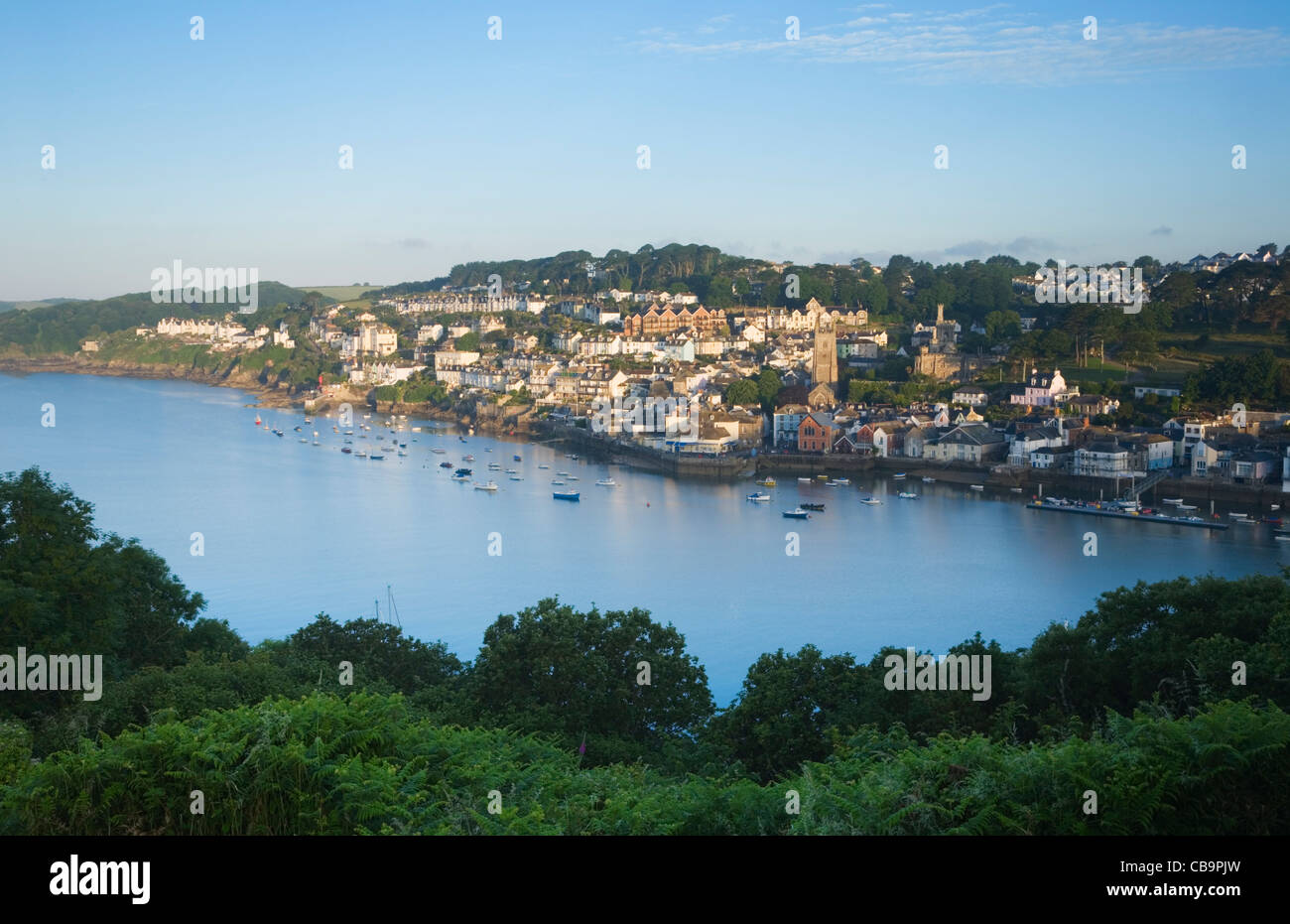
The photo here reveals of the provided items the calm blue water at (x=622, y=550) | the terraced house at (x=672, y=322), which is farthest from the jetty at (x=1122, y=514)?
the terraced house at (x=672, y=322)

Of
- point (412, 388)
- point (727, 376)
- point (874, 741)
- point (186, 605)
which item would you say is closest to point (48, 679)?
point (186, 605)

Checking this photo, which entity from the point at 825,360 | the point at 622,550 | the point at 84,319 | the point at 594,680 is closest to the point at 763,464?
the point at 825,360

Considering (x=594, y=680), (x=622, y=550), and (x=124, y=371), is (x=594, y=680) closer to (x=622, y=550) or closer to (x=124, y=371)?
(x=622, y=550)

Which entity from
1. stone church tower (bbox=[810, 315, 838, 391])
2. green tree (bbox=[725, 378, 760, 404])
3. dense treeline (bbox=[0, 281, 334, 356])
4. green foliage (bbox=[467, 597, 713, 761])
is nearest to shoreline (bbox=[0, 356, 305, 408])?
dense treeline (bbox=[0, 281, 334, 356])

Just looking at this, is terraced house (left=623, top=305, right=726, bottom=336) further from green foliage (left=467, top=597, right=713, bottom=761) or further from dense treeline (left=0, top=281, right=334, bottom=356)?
green foliage (left=467, top=597, right=713, bottom=761)

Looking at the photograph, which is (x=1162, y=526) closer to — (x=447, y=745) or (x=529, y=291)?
(x=447, y=745)
